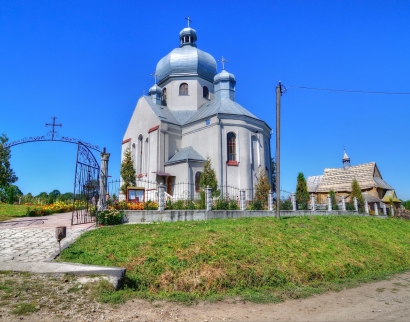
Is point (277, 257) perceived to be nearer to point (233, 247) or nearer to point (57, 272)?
point (233, 247)

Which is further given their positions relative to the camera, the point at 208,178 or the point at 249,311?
the point at 208,178

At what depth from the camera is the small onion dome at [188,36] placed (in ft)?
106

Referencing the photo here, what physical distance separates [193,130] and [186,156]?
3.14 m

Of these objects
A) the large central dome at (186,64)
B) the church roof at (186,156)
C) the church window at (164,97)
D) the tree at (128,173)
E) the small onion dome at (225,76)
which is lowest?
the tree at (128,173)

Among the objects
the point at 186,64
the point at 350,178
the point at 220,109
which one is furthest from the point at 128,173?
the point at 350,178

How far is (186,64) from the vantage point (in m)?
29.5

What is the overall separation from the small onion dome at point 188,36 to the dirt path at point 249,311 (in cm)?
3024

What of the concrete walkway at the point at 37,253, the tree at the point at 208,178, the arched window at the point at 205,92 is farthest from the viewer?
the arched window at the point at 205,92

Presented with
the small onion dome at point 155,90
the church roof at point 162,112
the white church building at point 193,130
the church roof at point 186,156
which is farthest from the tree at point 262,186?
the small onion dome at point 155,90

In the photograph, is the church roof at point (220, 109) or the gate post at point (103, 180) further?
the church roof at point (220, 109)

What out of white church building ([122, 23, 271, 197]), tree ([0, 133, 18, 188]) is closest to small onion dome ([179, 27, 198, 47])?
white church building ([122, 23, 271, 197])

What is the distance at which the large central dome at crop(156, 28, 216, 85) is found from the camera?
29453 mm

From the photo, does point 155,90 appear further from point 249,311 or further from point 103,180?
point 249,311

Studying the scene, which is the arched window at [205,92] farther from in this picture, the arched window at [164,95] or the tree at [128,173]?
the tree at [128,173]
